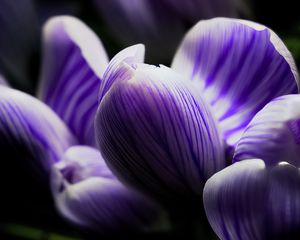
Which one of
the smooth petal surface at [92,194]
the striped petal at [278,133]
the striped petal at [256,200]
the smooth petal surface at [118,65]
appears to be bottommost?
the smooth petal surface at [92,194]

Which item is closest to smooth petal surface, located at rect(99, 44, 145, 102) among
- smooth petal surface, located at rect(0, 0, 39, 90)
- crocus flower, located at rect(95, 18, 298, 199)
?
crocus flower, located at rect(95, 18, 298, 199)

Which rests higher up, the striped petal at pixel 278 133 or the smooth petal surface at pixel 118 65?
the smooth petal surface at pixel 118 65

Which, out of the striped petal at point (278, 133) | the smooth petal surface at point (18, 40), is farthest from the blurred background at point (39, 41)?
the striped petal at point (278, 133)

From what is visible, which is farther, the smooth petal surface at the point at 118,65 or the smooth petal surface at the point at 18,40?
the smooth petal surface at the point at 18,40

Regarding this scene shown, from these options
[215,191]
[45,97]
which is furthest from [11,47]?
[215,191]

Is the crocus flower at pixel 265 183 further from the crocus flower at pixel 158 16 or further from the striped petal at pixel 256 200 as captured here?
the crocus flower at pixel 158 16

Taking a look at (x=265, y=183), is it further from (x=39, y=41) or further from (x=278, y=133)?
(x=39, y=41)

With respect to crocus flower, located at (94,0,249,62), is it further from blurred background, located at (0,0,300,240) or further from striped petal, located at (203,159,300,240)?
striped petal, located at (203,159,300,240)

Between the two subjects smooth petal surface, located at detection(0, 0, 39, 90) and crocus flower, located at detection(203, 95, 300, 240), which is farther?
smooth petal surface, located at detection(0, 0, 39, 90)
